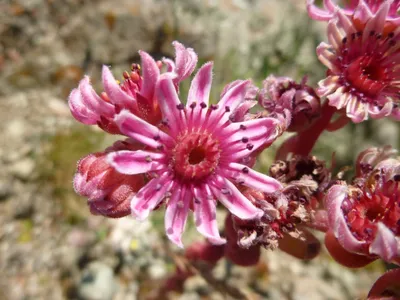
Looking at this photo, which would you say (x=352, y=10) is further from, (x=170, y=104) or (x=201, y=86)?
(x=170, y=104)

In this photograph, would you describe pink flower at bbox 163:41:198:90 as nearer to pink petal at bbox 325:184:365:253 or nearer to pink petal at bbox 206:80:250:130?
pink petal at bbox 206:80:250:130

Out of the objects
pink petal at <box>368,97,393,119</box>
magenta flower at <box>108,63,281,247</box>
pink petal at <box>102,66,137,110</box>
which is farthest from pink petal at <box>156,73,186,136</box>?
pink petal at <box>368,97,393,119</box>

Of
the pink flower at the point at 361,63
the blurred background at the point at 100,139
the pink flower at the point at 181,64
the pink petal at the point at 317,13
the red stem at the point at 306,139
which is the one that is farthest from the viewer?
the blurred background at the point at 100,139

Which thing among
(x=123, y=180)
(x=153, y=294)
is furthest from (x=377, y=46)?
(x=153, y=294)

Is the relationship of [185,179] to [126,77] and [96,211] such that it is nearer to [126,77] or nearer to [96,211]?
[96,211]

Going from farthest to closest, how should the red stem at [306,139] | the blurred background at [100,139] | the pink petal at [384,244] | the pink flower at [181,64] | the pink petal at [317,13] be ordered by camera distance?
the blurred background at [100,139]
the red stem at [306,139]
the pink petal at [317,13]
the pink flower at [181,64]
the pink petal at [384,244]

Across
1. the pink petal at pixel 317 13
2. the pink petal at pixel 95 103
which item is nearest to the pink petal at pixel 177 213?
the pink petal at pixel 95 103

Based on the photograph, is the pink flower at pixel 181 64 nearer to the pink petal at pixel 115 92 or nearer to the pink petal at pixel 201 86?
the pink petal at pixel 201 86
